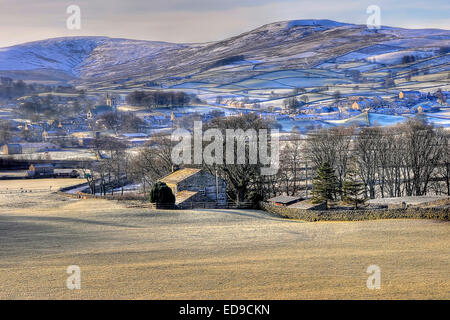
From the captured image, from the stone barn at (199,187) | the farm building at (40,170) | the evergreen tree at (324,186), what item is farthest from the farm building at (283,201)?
the farm building at (40,170)

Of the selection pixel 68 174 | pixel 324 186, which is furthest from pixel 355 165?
pixel 68 174

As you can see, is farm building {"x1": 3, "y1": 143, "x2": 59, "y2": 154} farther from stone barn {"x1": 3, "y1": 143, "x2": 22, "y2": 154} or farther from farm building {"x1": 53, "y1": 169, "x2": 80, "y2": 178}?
farm building {"x1": 53, "y1": 169, "x2": 80, "y2": 178}

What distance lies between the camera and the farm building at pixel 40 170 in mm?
85319

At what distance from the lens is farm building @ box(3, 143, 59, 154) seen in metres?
116

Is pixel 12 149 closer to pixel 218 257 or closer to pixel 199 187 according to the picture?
pixel 199 187

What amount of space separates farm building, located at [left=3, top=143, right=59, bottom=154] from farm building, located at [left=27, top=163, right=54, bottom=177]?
3039cm

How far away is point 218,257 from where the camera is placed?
21.6 metres

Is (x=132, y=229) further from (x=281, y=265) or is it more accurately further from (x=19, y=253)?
(x=281, y=265)

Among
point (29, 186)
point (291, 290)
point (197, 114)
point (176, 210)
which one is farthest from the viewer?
point (197, 114)

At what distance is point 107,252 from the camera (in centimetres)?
2269

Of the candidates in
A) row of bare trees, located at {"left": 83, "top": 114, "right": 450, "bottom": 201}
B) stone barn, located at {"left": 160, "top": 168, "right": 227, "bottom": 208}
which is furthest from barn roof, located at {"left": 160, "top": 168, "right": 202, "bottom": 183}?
row of bare trees, located at {"left": 83, "top": 114, "right": 450, "bottom": 201}

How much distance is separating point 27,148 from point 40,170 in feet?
126
